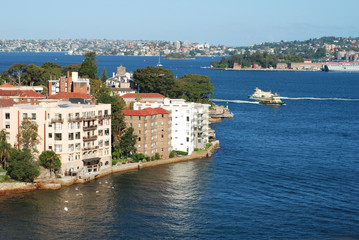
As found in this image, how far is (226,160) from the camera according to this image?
A: 67.8 meters

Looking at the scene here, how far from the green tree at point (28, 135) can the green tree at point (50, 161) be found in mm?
1473

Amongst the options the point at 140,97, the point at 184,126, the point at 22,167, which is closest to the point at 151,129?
the point at 184,126

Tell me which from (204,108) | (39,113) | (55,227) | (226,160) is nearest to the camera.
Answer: (55,227)

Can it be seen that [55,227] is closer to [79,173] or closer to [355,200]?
[79,173]

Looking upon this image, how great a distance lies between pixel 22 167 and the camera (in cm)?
5259

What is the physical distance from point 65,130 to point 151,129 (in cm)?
1276

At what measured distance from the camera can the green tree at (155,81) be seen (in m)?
109

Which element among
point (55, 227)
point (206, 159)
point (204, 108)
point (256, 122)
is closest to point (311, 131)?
point (256, 122)

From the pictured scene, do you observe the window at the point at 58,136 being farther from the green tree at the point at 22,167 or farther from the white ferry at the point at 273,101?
the white ferry at the point at 273,101

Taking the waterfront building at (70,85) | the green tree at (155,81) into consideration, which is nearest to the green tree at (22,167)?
the waterfront building at (70,85)

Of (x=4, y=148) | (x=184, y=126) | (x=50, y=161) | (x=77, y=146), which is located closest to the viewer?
(x=50, y=161)

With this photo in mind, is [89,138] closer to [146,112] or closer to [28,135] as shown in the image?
[28,135]

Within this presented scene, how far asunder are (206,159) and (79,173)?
17551 mm

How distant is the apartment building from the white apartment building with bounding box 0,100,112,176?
7318 mm
